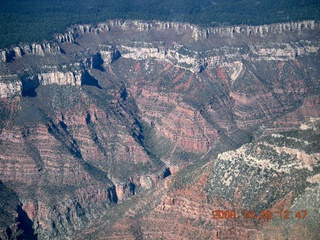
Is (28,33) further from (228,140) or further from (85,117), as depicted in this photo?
(228,140)

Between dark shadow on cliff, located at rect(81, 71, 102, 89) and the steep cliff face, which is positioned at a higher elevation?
dark shadow on cliff, located at rect(81, 71, 102, 89)

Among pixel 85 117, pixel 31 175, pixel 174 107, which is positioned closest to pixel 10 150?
pixel 31 175

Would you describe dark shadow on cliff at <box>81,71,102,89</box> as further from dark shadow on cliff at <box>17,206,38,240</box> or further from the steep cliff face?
the steep cliff face
